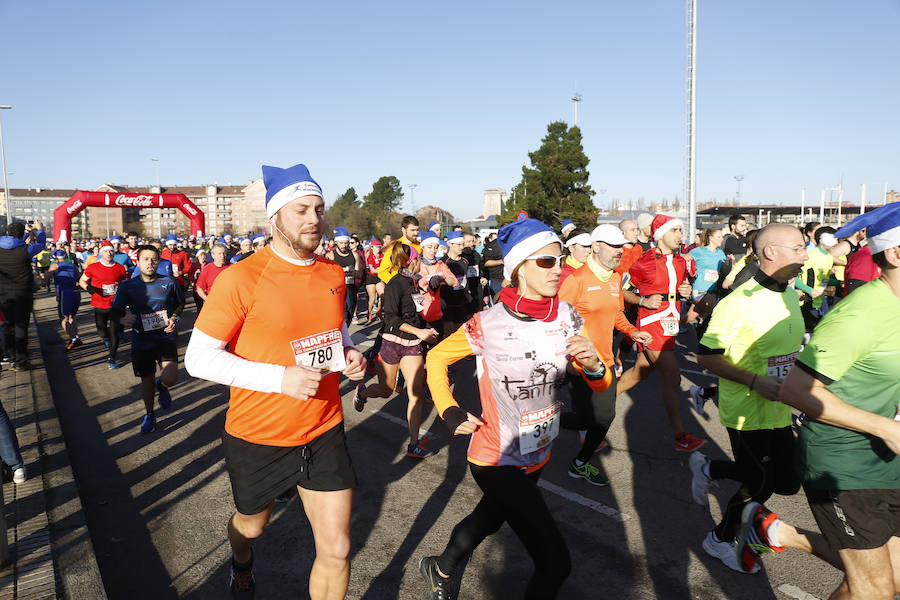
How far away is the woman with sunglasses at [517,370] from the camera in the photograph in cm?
290

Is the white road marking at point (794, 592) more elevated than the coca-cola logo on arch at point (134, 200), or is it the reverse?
the coca-cola logo on arch at point (134, 200)

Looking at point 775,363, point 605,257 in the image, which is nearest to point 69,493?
point 605,257

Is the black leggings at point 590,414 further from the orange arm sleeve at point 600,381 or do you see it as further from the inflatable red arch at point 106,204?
the inflatable red arch at point 106,204

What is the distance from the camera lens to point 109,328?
1023 centimetres

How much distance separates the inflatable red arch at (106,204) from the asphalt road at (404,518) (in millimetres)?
24299

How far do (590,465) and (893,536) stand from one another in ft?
8.80

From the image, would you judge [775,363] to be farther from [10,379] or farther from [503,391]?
[10,379]

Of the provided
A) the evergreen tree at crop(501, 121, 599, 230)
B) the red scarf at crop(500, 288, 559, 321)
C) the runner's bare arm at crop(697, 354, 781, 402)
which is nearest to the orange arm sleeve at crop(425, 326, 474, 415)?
the red scarf at crop(500, 288, 559, 321)

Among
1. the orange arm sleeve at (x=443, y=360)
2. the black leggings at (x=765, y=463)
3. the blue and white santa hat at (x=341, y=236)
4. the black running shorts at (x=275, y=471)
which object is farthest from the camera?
the blue and white santa hat at (x=341, y=236)

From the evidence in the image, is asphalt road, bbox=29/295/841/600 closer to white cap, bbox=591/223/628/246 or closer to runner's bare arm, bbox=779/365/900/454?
runner's bare arm, bbox=779/365/900/454

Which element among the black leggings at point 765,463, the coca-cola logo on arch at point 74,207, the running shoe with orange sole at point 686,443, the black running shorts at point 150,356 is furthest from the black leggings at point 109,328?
the coca-cola logo on arch at point 74,207

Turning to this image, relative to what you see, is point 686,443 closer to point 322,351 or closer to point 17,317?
point 322,351

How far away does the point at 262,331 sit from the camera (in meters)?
2.78

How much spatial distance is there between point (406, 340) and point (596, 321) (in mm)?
1851
